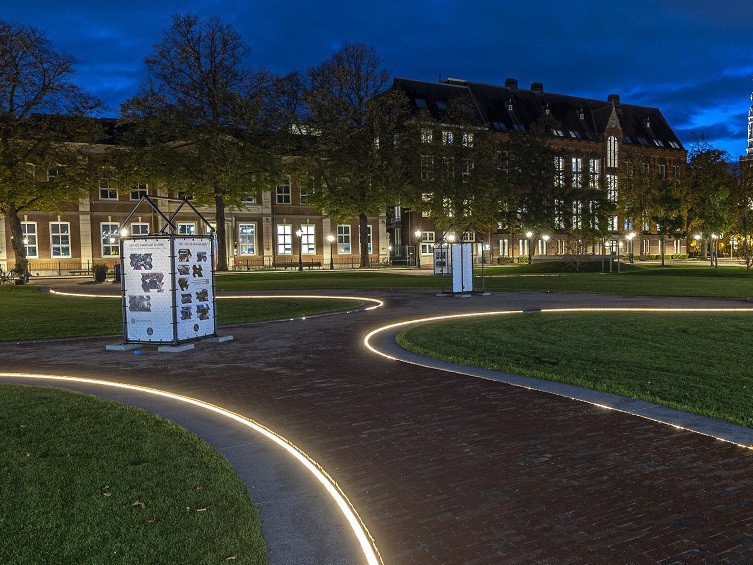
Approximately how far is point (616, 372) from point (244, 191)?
39.2 m

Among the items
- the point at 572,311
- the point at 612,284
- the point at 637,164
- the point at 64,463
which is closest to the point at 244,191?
the point at 612,284

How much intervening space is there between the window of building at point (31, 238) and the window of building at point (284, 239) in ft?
64.3

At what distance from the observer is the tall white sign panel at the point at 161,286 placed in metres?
12.2

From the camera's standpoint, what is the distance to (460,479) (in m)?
5.31

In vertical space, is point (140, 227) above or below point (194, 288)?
above

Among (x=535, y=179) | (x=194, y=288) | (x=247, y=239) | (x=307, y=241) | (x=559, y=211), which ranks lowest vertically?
(x=194, y=288)

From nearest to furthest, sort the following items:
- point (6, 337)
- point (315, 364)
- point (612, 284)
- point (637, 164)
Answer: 1. point (315, 364)
2. point (6, 337)
3. point (612, 284)
4. point (637, 164)

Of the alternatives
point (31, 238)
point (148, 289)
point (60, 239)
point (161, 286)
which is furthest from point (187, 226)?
point (161, 286)

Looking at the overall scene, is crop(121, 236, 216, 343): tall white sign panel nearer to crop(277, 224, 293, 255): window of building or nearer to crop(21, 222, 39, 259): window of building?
crop(21, 222, 39, 259): window of building

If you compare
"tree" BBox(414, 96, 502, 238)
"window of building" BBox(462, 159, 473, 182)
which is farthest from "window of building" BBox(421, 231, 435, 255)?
"window of building" BBox(462, 159, 473, 182)

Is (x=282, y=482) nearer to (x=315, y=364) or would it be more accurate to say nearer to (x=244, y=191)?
(x=315, y=364)

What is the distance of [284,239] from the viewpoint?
57.2m

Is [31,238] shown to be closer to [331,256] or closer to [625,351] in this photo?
[331,256]

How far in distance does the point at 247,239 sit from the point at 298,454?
51.5 meters
